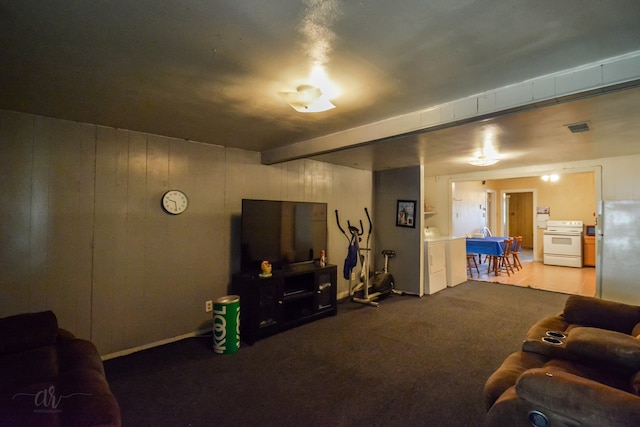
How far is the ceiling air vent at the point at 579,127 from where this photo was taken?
2.80 m

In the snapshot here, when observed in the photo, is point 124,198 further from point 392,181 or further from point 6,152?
point 392,181

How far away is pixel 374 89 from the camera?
1994 mm

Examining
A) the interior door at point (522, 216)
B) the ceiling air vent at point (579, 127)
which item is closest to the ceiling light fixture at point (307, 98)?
the ceiling air vent at point (579, 127)

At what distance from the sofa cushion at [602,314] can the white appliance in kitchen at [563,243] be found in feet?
21.1

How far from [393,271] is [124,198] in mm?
4143

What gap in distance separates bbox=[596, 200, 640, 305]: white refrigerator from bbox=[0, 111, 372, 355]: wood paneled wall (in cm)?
432

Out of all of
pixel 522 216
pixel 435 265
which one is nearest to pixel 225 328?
pixel 435 265

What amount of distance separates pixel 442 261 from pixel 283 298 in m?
3.29

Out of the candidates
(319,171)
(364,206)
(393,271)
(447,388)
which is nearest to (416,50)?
(447,388)

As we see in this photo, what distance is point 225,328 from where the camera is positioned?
9.43 feet

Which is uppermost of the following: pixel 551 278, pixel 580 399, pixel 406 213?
pixel 406 213

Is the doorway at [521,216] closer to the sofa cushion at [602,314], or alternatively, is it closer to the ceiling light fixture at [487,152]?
the ceiling light fixture at [487,152]

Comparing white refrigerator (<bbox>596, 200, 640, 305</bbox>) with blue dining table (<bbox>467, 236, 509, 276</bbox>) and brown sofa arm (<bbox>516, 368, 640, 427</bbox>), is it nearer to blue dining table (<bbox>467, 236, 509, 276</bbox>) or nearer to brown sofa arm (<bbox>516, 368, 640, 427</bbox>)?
blue dining table (<bbox>467, 236, 509, 276</bbox>)

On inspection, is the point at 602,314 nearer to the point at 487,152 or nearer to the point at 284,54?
the point at 487,152
